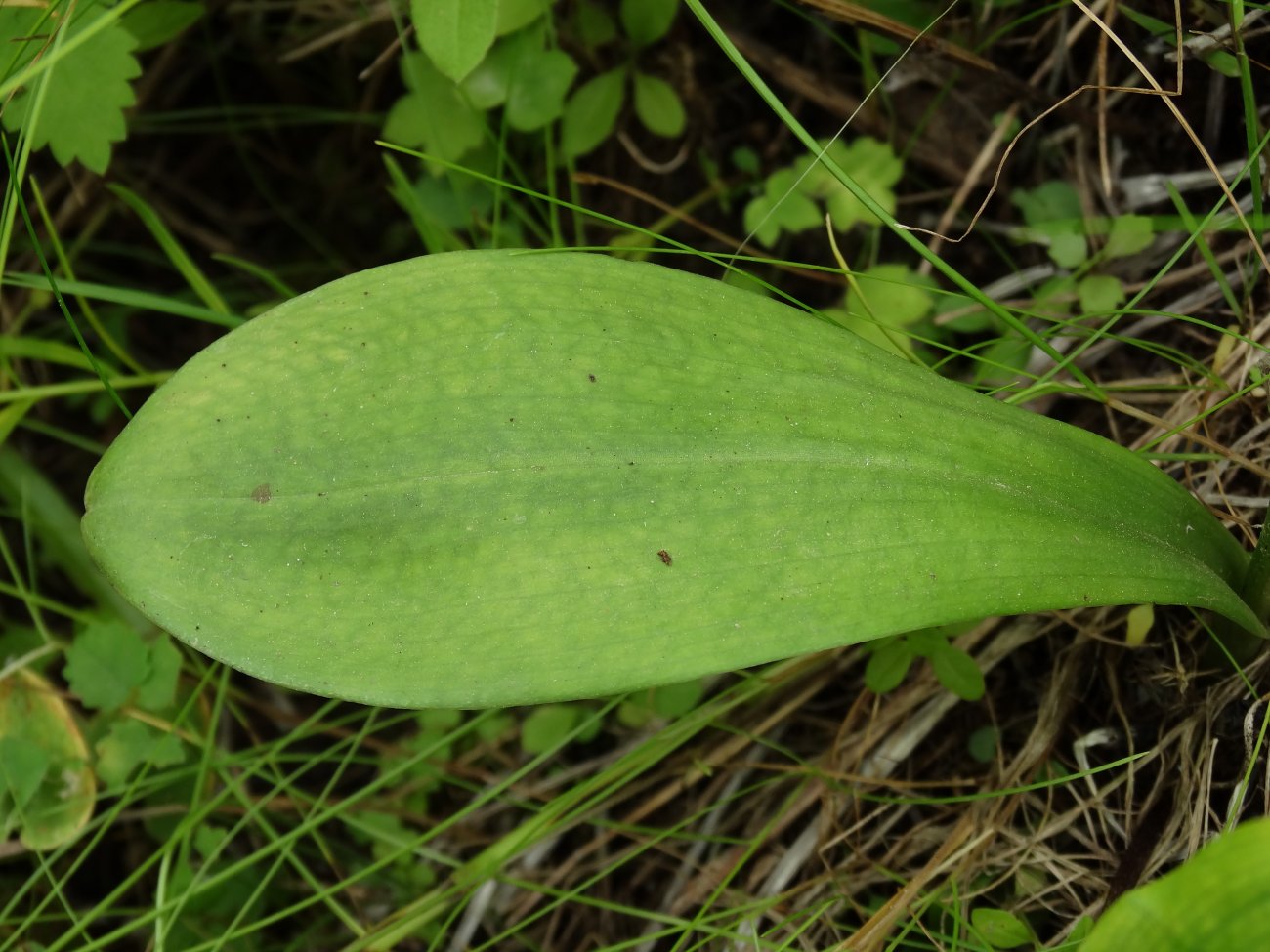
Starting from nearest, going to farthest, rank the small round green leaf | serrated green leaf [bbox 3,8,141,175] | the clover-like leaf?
the small round green leaf
serrated green leaf [bbox 3,8,141,175]
the clover-like leaf

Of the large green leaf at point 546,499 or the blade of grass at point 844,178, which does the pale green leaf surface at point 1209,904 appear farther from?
the blade of grass at point 844,178

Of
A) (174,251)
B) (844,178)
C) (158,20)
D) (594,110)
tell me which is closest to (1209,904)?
(844,178)

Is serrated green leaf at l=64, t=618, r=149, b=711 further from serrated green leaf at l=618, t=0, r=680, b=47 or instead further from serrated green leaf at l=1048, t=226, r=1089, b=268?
serrated green leaf at l=1048, t=226, r=1089, b=268

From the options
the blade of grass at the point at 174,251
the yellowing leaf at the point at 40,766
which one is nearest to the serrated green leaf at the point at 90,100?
the blade of grass at the point at 174,251

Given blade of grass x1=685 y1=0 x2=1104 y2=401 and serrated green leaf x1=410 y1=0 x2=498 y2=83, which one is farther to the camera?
serrated green leaf x1=410 y1=0 x2=498 y2=83

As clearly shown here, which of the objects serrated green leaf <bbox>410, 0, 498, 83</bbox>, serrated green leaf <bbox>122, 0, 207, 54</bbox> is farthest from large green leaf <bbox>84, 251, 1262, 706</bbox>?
serrated green leaf <bbox>122, 0, 207, 54</bbox>

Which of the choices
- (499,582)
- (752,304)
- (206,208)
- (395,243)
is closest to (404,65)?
(395,243)

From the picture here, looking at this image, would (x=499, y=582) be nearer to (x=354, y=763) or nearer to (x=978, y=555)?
(x=978, y=555)

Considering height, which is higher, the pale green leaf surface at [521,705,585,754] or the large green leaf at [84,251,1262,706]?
the large green leaf at [84,251,1262,706]
